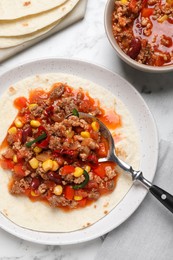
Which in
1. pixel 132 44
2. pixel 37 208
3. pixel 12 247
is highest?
pixel 132 44

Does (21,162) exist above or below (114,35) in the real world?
below

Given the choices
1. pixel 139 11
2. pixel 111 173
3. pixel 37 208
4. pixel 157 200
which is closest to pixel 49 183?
pixel 37 208

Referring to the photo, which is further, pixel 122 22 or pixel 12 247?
pixel 12 247

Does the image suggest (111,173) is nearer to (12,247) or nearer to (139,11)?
(12,247)

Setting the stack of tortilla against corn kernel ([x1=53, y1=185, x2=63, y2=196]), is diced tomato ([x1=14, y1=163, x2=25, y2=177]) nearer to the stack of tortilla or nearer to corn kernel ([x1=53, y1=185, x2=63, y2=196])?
corn kernel ([x1=53, y1=185, x2=63, y2=196])

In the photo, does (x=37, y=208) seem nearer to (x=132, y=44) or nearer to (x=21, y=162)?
(x=21, y=162)

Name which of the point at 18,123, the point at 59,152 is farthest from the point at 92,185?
the point at 18,123

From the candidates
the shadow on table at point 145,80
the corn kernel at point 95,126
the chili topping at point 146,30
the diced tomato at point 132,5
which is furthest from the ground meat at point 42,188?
the diced tomato at point 132,5
